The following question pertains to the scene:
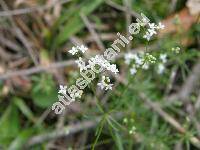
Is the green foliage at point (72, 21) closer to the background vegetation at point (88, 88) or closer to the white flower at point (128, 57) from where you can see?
the background vegetation at point (88, 88)

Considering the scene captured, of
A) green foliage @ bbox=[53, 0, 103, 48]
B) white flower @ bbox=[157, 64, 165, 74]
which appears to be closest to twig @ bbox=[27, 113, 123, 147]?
white flower @ bbox=[157, 64, 165, 74]

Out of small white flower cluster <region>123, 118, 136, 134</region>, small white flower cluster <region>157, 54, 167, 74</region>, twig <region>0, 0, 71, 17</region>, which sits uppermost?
twig <region>0, 0, 71, 17</region>

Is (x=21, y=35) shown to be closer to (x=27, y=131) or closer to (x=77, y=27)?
(x=77, y=27)

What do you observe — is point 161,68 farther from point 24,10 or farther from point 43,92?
point 24,10

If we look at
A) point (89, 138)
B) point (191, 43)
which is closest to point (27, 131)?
point (89, 138)

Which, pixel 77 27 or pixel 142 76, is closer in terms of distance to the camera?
pixel 142 76

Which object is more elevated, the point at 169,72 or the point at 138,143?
the point at 169,72

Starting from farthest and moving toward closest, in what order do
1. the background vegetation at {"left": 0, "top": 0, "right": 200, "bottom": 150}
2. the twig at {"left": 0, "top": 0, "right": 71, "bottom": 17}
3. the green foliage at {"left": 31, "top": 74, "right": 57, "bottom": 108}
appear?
the twig at {"left": 0, "top": 0, "right": 71, "bottom": 17} < the green foliage at {"left": 31, "top": 74, "right": 57, "bottom": 108} < the background vegetation at {"left": 0, "top": 0, "right": 200, "bottom": 150}

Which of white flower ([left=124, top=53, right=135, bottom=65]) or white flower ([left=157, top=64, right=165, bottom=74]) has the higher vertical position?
white flower ([left=124, top=53, right=135, bottom=65])

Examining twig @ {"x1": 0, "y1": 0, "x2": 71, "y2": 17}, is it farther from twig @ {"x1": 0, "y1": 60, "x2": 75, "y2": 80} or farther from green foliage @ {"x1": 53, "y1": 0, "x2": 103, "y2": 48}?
twig @ {"x1": 0, "y1": 60, "x2": 75, "y2": 80}

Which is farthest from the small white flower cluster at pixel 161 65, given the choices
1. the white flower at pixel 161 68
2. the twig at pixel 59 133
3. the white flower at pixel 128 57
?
the twig at pixel 59 133

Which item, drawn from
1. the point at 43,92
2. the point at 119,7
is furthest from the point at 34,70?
the point at 119,7
